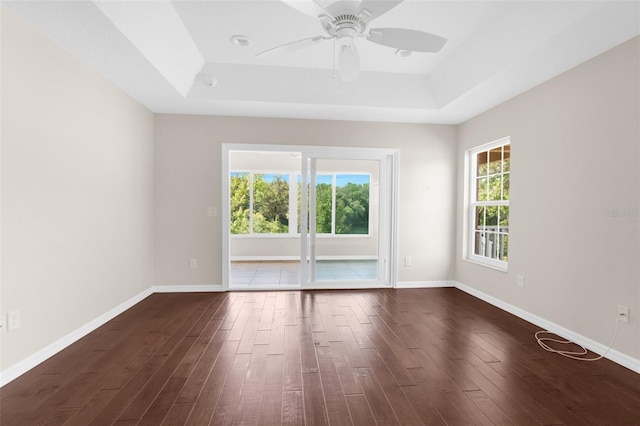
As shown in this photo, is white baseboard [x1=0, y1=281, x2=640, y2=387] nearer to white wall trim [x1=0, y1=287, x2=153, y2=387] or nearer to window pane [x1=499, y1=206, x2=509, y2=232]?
white wall trim [x1=0, y1=287, x2=153, y2=387]

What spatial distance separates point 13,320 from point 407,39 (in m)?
3.36

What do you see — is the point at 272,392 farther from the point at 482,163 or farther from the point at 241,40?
the point at 482,163

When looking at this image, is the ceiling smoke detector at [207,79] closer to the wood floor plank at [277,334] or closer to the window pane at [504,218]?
the wood floor plank at [277,334]

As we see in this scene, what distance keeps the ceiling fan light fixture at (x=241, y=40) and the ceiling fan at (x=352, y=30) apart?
980 millimetres

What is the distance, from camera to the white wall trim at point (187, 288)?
172 inches

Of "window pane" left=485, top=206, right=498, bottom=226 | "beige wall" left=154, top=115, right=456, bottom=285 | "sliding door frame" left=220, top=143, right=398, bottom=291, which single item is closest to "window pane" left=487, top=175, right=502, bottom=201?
"window pane" left=485, top=206, right=498, bottom=226

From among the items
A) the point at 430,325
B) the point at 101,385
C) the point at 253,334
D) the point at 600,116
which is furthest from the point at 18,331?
the point at 600,116

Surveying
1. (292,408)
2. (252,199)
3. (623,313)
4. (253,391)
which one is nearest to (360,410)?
(292,408)

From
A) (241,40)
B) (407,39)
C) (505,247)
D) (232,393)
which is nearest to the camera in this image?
(232,393)

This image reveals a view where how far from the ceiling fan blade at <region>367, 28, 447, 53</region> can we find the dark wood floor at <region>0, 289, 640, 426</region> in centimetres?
233

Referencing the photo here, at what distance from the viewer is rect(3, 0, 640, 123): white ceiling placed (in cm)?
228

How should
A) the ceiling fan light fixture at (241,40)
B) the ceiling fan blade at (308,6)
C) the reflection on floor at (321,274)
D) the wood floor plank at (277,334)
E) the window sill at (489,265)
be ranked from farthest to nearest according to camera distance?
the reflection on floor at (321,274) < the window sill at (489,265) < the ceiling fan light fixture at (241,40) < the wood floor plank at (277,334) < the ceiling fan blade at (308,6)

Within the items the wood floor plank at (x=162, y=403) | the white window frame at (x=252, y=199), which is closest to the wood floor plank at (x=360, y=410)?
the wood floor plank at (x=162, y=403)

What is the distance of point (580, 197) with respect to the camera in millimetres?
2799
